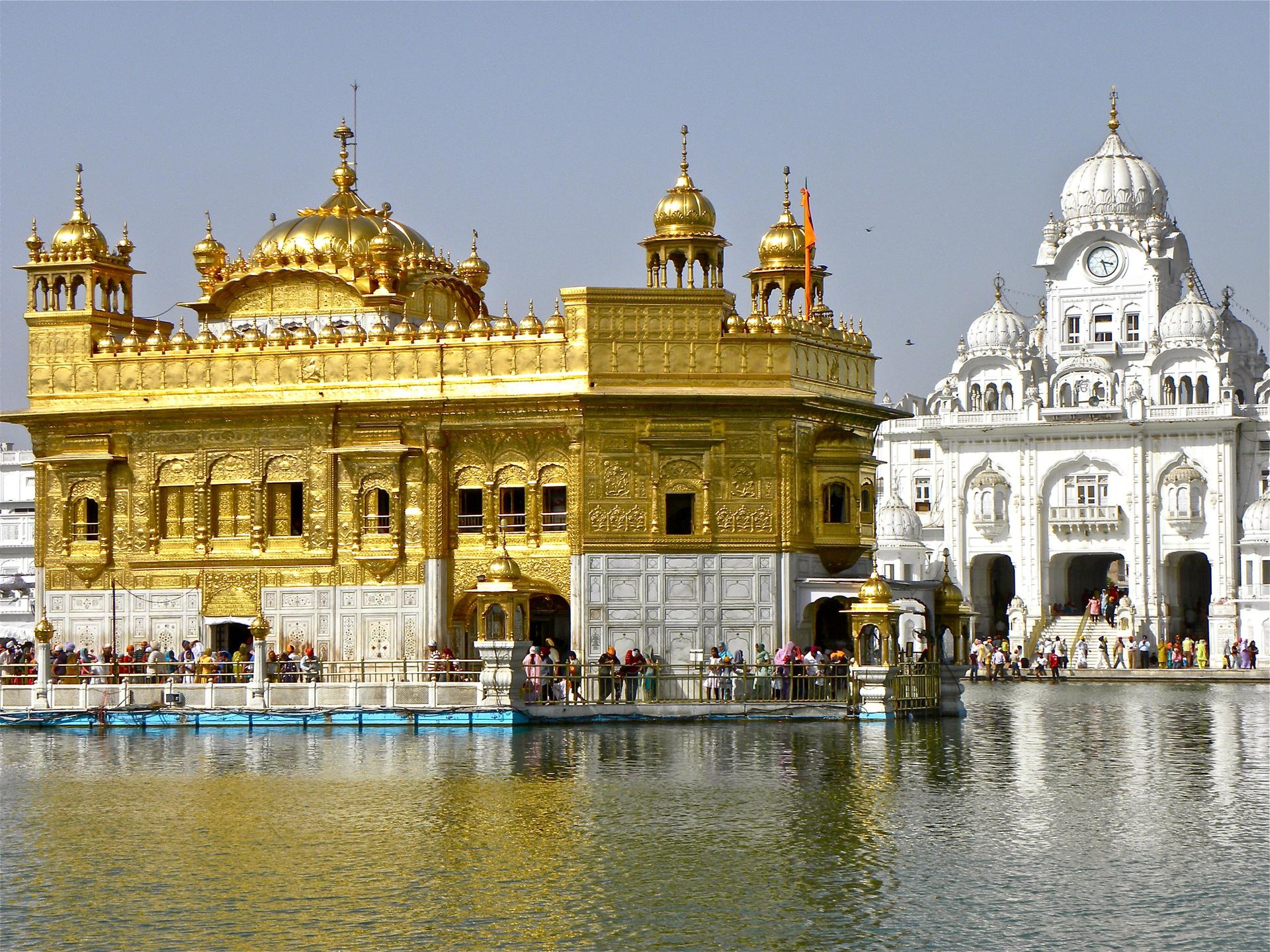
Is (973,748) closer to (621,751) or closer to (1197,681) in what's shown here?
(621,751)

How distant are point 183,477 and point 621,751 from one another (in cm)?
1281

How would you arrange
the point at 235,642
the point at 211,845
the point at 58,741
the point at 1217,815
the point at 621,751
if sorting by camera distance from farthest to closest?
1. the point at 235,642
2. the point at 58,741
3. the point at 621,751
4. the point at 1217,815
5. the point at 211,845

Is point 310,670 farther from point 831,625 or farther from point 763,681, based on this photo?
point 831,625

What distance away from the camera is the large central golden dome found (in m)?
38.6

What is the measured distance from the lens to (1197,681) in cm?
4956

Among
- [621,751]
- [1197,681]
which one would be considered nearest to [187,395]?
[621,751]

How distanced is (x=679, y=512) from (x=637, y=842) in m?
15.3

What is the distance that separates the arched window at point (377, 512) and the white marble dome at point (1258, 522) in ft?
99.4

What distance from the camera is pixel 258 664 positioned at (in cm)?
3150

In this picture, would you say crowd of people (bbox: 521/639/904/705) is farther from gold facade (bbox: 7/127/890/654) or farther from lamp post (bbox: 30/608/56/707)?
lamp post (bbox: 30/608/56/707)

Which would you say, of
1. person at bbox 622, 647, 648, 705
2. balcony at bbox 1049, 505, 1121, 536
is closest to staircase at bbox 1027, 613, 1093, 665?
balcony at bbox 1049, 505, 1121, 536

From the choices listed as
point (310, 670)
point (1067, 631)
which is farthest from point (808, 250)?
point (1067, 631)

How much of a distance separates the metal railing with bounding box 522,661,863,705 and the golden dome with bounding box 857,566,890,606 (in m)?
1.09

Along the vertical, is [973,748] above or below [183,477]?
below
